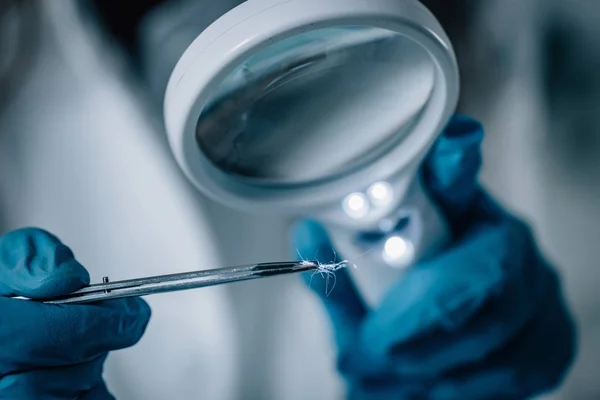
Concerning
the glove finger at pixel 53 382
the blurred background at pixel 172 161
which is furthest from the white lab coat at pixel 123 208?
the glove finger at pixel 53 382

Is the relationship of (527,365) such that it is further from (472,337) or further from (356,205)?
(356,205)

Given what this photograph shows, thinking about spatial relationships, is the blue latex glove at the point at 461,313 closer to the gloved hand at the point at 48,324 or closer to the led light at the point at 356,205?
the led light at the point at 356,205

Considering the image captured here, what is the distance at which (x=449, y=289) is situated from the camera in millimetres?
805

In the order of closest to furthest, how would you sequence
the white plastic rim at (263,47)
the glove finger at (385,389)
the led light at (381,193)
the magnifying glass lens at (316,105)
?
the white plastic rim at (263,47), the magnifying glass lens at (316,105), the led light at (381,193), the glove finger at (385,389)

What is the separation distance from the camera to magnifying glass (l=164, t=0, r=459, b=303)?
0.49m

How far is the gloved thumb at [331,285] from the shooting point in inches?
32.3

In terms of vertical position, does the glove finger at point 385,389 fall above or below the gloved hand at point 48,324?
below

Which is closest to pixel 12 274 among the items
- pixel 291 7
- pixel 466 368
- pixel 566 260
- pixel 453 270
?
pixel 291 7

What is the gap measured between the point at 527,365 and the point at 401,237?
0.34 meters

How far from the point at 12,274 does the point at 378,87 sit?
0.42 meters

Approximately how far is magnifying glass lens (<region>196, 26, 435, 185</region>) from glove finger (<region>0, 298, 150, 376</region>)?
200 mm

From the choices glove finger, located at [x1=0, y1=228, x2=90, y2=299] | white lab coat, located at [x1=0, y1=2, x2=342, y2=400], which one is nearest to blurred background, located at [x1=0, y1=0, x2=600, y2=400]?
white lab coat, located at [x1=0, y1=2, x2=342, y2=400]

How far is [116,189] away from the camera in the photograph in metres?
0.89

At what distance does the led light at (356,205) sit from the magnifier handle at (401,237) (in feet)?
0.13
